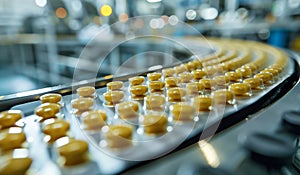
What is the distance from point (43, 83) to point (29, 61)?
0.89 m

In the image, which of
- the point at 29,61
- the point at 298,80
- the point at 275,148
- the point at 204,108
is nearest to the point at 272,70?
the point at 298,80

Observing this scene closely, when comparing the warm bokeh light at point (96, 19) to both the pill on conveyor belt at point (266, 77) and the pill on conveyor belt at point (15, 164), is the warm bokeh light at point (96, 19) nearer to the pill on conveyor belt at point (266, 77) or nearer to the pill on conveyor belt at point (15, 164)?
the pill on conveyor belt at point (266, 77)

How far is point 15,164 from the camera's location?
23 cm

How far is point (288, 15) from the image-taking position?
293cm

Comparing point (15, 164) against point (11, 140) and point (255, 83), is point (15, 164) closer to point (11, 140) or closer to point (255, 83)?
point (11, 140)

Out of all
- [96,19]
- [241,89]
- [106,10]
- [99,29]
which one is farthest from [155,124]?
[96,19]

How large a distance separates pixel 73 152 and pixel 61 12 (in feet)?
13.5

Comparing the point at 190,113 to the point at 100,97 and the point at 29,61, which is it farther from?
the point at 29,61

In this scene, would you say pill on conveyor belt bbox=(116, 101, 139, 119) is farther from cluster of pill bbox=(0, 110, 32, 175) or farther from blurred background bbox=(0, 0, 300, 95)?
blurred background bbox=(0, 0, 300, 95)

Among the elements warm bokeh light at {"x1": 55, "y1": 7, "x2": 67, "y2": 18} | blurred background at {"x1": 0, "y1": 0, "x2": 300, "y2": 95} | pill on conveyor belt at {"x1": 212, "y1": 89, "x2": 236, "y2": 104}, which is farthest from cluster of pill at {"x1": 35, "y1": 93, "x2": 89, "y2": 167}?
warm bokeh light at {"x1": 55, "y1": 7, "x2": 67, "y2": 18}

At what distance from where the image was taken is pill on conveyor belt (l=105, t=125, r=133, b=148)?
0.91ft

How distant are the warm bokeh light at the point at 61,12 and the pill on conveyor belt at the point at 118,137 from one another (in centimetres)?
389

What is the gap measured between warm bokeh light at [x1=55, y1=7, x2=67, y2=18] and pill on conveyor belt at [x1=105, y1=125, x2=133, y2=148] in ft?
12.8

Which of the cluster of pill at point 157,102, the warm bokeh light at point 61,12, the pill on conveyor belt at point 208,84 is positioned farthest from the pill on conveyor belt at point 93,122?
the warm bokeh light at point 61,12
